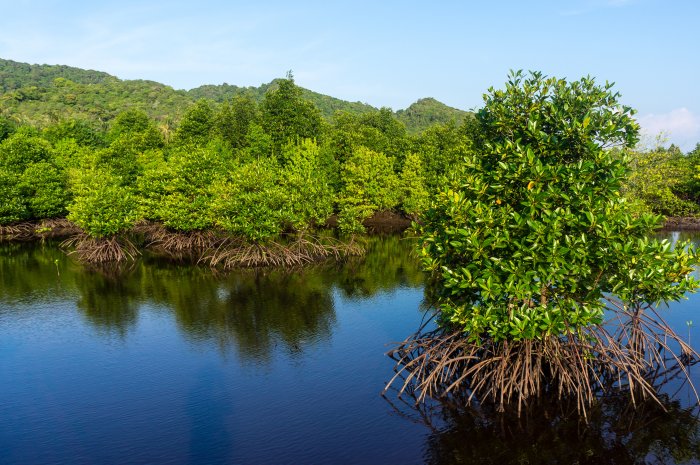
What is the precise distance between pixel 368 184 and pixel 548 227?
46.7 metres

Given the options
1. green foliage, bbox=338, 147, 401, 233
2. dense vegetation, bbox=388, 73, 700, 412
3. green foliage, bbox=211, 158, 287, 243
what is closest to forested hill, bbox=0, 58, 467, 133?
green foliage, bbox=338, 147, 401, 233

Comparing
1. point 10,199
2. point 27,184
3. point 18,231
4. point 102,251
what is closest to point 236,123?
point 27,184

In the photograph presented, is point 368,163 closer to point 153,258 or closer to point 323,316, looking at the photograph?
point 153,258

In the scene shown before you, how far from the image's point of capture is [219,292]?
111ft

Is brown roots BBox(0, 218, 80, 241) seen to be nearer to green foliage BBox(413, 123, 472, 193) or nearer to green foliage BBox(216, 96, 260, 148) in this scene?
green foliage BBox(216, 96, 260, 148)

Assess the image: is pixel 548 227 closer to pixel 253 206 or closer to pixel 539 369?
pixel 539 369

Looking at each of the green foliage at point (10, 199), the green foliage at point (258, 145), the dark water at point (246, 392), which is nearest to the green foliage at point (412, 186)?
the green foliage at point (258, 145)

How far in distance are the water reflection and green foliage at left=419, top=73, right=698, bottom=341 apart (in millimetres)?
10201

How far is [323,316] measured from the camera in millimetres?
29328

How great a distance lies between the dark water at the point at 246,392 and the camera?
52.8ft

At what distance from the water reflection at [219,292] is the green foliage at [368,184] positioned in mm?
15314

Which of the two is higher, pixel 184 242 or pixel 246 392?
pixel 184 242

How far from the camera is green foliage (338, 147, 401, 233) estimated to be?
62156 mm

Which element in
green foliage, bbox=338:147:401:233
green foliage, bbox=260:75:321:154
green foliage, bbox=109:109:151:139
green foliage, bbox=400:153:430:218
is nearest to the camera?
green foliage, bbox=338:147:401:233
